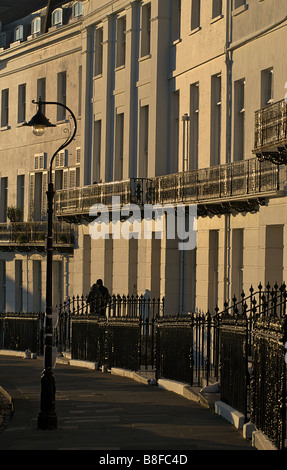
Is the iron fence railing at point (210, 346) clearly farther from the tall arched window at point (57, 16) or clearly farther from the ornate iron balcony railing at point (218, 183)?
the tall arched window at point (57, 16)

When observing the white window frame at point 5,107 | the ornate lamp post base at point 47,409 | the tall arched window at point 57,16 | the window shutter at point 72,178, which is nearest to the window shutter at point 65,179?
the window shutter at point 72,178

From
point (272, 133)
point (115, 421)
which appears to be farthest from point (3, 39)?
point (115, 421)

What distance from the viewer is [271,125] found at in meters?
25.0

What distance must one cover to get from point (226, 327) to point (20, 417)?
132 inches

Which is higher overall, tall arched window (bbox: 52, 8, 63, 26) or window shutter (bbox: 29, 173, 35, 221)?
tall arched window (bbox: 52, 8, 63, 26)

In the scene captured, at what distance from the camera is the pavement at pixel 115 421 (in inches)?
568

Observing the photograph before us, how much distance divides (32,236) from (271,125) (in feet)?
80.4

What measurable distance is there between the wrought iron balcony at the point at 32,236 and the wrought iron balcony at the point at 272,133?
19705 mm

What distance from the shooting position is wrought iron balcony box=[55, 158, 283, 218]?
90.1ft

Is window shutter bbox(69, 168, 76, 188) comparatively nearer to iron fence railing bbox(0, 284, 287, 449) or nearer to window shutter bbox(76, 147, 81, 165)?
window shutter bbox(76, 147, 81, 165)

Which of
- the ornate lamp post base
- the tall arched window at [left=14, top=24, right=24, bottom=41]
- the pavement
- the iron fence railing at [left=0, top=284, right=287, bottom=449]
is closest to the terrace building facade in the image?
the tall arched window at [left=14, top=24, right=24, bottom=41]

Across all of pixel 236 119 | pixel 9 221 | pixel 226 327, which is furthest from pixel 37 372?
pixel 9 221

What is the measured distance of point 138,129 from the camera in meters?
38.7

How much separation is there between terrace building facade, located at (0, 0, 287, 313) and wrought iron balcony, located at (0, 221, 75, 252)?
0.07 meters
